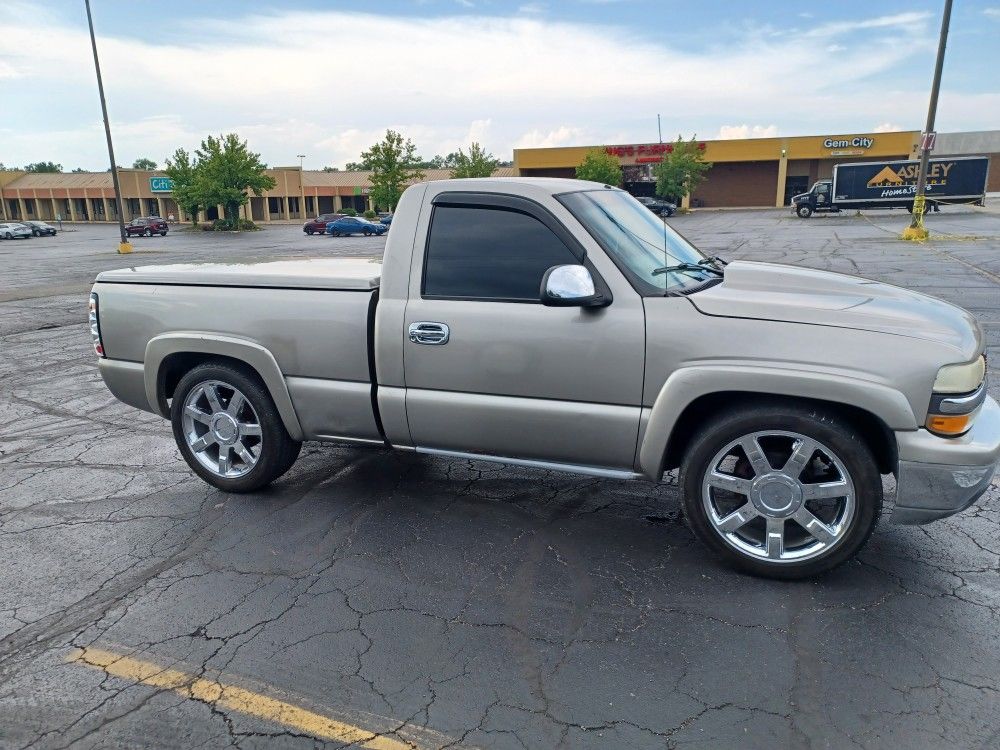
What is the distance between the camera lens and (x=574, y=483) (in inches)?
187

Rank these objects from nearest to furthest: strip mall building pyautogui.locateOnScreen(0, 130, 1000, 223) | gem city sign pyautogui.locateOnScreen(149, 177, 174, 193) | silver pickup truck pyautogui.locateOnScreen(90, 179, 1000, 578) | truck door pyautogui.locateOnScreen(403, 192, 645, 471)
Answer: silver pickup truck pyautogui.locateOnScreen(90, 179, 1000, 578) → truck door pyautogui.locateOnScreen(403, 192, 645, 471) → strip mall building pyautogui.locateOnScreen(0, 130, 1000, 223) → gem city sign pyautogui.locateOnScreen(149, 177, 174, 193)

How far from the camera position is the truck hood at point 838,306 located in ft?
10.5

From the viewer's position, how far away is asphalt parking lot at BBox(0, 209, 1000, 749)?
263cm

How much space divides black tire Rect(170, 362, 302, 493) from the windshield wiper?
7.95 feet

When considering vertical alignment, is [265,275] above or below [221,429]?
above

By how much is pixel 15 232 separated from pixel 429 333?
5971 centimetres

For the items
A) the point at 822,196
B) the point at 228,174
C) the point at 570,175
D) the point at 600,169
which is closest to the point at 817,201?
the point at 822,196

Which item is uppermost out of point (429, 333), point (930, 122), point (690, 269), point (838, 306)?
point (930, 122)

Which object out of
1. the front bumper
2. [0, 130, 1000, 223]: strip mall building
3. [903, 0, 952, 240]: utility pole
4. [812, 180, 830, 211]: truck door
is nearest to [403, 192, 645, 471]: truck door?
the front bumper

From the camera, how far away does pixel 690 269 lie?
398 centimetres

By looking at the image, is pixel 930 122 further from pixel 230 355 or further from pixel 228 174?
pixel 228 174

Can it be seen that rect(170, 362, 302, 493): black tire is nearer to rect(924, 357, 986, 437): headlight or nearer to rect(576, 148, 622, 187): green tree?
rect(924, 357, 986, 437): headlight

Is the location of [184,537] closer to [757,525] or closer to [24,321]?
[757,525]

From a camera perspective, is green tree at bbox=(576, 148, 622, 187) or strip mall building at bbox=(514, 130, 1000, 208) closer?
green tree at bbox=(576, 148, 622, 187)
